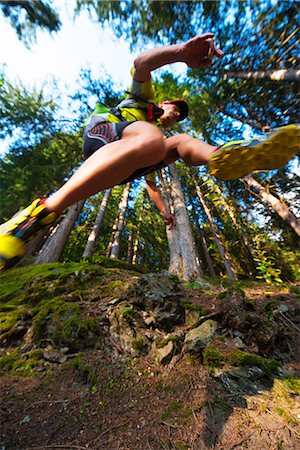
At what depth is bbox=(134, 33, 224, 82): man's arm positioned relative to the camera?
1.32 meters

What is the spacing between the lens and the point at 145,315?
8.44 ft

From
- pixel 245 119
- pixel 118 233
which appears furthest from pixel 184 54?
pixel 245 119

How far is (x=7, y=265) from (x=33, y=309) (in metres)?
2.01

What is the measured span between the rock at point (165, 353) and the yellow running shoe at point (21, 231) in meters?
1.69

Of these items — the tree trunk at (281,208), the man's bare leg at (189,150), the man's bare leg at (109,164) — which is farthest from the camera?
the tree trunk at (281,208)

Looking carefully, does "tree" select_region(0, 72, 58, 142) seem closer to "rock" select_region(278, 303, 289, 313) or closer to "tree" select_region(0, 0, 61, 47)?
"tree" select_region(0, 0, 61, 47)

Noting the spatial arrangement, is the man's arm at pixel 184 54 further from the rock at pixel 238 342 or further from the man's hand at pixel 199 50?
the rock at pixel 238 342

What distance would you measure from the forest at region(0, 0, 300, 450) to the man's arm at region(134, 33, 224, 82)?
4.62ft

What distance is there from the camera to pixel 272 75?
22.0 ft

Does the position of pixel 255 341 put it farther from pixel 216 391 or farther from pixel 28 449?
pixel 28 449

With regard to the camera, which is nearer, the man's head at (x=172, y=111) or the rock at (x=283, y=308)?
the man's head at (x=172, y=111)

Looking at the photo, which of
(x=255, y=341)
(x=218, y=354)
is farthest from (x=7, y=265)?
(x=255, y=341)

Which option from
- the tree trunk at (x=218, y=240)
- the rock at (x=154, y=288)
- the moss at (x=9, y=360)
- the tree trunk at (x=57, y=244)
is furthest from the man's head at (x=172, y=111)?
the tree trunk at (x=218, y=240)

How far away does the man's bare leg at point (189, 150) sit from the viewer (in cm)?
145
